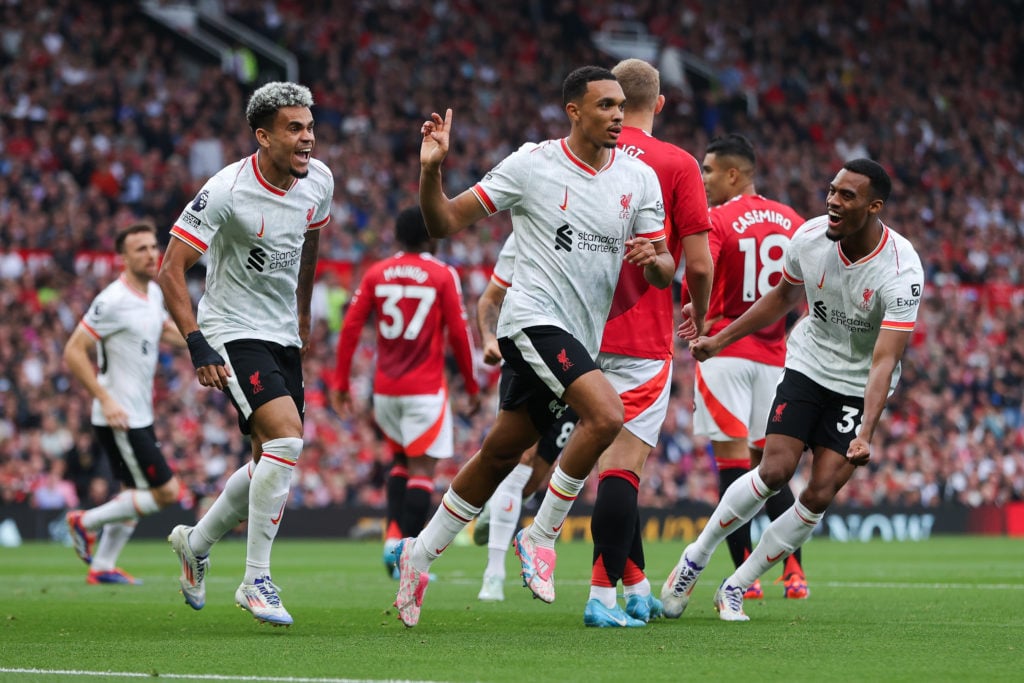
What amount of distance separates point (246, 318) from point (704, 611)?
10.2ft

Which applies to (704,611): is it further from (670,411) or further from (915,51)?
(915,51)

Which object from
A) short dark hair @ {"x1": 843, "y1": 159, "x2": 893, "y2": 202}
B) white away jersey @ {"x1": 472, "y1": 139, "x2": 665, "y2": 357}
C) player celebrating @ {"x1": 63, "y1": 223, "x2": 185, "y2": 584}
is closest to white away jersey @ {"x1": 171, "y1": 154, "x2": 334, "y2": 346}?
white away jersey @ {"x1": 472, "y1": 139, "x2": 665, "y2": 357}

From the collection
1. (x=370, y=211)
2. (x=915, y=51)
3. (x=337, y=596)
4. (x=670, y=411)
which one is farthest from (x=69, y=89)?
(x=915, y=51)

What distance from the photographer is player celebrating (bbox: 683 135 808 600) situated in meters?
9.73

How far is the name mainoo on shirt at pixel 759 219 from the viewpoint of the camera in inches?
389

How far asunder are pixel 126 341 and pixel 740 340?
503 centimetres

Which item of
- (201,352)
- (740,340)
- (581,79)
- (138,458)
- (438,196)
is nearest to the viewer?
(438,196)

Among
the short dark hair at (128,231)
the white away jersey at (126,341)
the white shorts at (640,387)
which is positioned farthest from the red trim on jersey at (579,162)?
the white away jersey at (126,341)

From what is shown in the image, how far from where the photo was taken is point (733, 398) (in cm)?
977

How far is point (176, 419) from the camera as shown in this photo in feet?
69.1

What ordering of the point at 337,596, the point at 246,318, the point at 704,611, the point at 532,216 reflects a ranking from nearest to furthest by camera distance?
the point at 532,216 → the point at 246,318 → the point at 704,611 → the point at 337,596

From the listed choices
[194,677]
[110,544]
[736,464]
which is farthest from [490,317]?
[110,544]

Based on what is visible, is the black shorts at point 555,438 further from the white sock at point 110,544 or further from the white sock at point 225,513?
the white sock at point 110,544

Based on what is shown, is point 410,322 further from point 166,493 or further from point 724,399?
point 724,399
